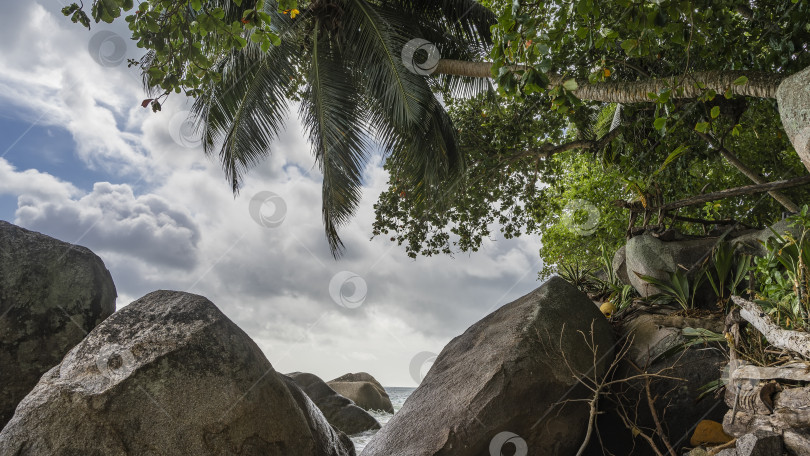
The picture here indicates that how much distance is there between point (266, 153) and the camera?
9.29m

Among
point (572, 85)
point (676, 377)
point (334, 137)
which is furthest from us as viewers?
point (334, 137)

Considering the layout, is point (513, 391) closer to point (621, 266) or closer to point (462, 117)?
point (621, 266)

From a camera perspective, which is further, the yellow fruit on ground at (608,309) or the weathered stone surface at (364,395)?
the weathered stone surface at (364,395)

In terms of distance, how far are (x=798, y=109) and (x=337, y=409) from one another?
9.66 meters

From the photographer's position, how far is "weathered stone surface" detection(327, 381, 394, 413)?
15023 millimetres

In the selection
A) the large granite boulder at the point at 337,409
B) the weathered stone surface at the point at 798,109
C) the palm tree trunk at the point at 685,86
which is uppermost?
the palm tree trunk at the point at 685,86

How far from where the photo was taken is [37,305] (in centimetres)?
607

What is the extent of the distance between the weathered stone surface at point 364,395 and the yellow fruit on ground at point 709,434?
12.0 meters

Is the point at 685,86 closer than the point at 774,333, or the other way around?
the point at 774,333

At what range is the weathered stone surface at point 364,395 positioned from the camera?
1502 cm

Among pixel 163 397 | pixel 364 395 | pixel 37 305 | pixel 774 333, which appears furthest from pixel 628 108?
pixel 364 395

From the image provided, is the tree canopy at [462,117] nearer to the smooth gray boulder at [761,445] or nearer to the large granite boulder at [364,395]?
the smooth gray boulder at [761,445]

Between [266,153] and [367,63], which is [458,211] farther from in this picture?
[266,153]

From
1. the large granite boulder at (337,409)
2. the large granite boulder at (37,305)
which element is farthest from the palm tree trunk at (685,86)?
the large granite boulder at (337,409)
